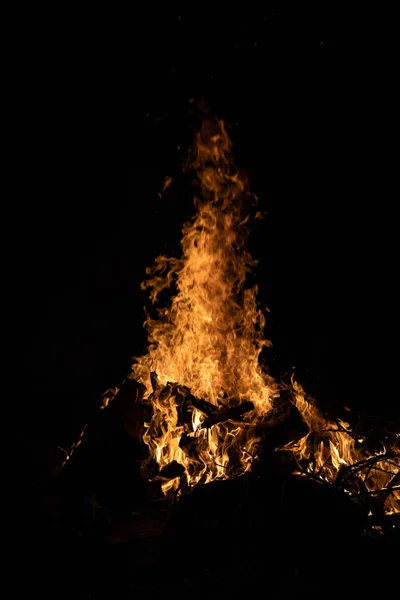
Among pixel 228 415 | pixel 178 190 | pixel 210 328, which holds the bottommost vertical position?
pixel 228 415

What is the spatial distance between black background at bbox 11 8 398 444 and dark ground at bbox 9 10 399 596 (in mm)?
14

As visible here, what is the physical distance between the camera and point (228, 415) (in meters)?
4.10

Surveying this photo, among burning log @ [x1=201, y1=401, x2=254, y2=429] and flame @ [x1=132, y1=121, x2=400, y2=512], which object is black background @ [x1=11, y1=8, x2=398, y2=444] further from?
burning log @ [x1=201, y1=401, x2=254, y2=429]

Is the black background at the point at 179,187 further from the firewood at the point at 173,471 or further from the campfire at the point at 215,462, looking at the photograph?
the firewood at the point at 173,471

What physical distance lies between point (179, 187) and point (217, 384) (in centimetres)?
204

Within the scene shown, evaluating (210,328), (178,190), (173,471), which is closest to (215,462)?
(173,471)

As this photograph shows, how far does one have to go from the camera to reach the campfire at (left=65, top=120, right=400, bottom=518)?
4.00 metres

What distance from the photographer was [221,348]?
4930 millimetres

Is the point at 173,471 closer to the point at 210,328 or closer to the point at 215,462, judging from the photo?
the point at 215,462

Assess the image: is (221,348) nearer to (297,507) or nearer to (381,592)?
(297,507)

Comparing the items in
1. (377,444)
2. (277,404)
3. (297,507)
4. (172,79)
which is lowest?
(377,444)

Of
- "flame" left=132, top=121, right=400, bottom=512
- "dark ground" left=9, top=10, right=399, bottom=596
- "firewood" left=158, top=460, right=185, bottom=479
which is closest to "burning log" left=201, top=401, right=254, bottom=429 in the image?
"flame" left=132, top=121, right=400, bottom=512

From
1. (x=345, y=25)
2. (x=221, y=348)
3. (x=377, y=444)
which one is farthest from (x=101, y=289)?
(x=345, y=25)

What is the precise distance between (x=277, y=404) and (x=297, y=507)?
127 centimetres
